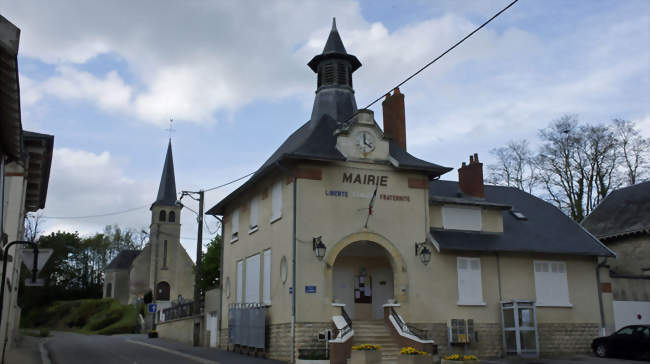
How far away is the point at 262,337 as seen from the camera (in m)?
20.3

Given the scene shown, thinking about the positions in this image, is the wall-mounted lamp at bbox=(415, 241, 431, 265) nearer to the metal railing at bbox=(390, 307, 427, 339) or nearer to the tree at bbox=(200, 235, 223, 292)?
the metal railing at bbox=(390, 307, 427, 339)

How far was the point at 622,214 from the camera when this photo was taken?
30.0 meters

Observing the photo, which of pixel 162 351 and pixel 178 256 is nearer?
pixel 162 351

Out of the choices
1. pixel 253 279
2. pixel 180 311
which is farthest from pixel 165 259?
pixel 253 279

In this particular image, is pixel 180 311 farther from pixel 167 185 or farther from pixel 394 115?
pixel 167 185

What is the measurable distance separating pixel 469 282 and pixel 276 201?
7.60 metres

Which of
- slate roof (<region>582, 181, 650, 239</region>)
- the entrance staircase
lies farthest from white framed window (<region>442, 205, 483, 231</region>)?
slate roof (<region>582, 181, 650, 239</region>)

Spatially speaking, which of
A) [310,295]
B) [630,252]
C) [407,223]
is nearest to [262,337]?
[310,295]

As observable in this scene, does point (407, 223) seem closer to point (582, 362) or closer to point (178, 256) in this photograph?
point (582, 362)

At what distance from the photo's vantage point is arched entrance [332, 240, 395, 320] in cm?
2192

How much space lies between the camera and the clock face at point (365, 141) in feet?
67.9

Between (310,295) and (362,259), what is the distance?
4.15 meters

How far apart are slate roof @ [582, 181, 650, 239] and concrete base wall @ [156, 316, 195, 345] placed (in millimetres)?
20983

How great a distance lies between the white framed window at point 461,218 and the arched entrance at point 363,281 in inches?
109
